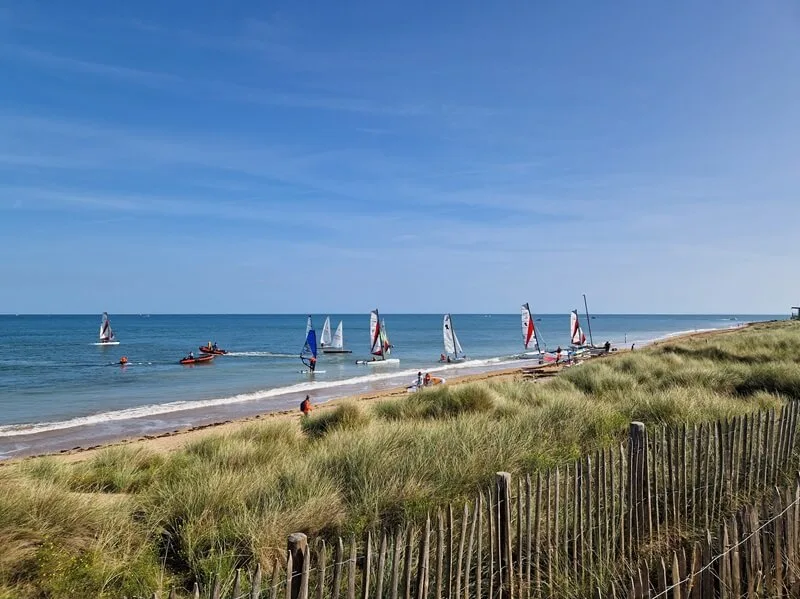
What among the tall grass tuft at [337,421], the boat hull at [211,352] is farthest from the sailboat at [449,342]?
the tall grass tuft at [337,421]

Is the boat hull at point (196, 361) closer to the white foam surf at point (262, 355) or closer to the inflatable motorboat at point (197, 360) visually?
the inflatable motorboat at point (197, 360)

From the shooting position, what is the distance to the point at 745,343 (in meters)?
24.1

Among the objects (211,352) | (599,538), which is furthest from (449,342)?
(599,538)

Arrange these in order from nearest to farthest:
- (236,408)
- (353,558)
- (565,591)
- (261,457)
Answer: (353,558) < (565,591) < (261,457) < (236,408)

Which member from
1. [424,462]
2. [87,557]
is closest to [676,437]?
[424,462]

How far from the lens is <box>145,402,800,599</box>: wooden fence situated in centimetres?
323

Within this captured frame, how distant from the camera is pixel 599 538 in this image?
178 inches

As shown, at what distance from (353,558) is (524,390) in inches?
430

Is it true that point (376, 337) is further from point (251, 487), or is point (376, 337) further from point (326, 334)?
point (251, 487)

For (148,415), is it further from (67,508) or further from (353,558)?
(353,558)

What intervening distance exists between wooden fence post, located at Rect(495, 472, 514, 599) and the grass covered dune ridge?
3.04ft

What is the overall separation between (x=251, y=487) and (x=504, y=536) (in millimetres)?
3261

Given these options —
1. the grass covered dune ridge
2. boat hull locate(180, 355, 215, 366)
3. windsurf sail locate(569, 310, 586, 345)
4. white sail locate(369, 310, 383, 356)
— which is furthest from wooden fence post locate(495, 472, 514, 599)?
boat hull locate(180, 355, 215, 366)

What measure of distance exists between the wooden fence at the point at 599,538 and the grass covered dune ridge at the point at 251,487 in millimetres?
404
